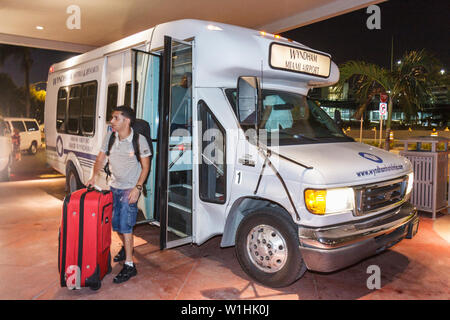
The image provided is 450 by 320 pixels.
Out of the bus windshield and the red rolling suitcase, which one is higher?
the bus windshield

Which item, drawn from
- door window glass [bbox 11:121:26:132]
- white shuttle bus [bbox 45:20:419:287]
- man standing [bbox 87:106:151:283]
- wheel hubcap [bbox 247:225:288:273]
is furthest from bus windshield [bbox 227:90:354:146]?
door window glass [bbox 11:121:26:132]

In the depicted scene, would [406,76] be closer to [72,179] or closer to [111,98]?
[111,98]

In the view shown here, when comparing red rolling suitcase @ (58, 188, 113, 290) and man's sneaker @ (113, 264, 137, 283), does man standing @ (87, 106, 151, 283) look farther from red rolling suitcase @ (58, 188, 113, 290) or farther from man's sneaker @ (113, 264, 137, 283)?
red rolling suitcase @ (58, 188, 113, 290)

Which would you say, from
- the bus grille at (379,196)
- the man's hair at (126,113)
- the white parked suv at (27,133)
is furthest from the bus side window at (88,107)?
the white parked suv at (27,133)

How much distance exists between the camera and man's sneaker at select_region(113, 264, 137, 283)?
4586mm

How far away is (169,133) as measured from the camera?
475 cm

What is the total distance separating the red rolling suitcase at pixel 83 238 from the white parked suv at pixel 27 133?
697 inches

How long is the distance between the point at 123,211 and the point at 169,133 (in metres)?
1.07

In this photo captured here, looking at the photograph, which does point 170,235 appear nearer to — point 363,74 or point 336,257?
point 336,257

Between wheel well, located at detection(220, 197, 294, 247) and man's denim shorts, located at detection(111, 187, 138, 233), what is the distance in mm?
1125

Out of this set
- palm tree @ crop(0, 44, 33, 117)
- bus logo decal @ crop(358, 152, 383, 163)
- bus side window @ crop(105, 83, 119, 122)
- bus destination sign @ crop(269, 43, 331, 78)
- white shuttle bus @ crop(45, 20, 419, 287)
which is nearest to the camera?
white shuttle bus @ crop(45, 20, 419, 287)

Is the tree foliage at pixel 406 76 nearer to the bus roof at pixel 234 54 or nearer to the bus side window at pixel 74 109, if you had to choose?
the bus side window at pixel 74 109

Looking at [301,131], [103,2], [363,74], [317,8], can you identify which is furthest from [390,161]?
[363,74]

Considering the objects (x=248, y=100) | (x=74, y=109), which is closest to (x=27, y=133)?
(x=74, y=109)
